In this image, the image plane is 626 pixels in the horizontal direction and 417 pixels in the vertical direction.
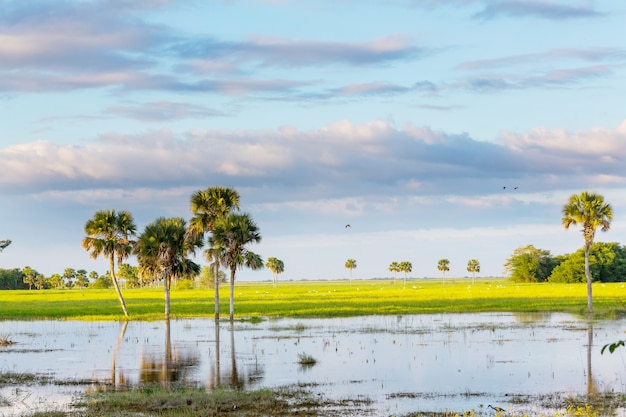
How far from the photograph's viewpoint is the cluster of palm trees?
70375mm

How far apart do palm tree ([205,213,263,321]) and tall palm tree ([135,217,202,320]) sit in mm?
3990

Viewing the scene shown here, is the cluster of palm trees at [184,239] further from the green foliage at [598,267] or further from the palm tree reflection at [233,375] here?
the green foliage at [598,267]

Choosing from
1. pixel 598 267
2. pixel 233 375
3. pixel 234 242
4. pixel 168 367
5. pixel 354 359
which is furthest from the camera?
pixel 598 267

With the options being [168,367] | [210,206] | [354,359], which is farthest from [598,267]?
[168,367]

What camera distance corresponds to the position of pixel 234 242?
7031cm

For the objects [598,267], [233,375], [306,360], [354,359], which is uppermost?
[598,267]

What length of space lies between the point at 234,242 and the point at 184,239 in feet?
18.0

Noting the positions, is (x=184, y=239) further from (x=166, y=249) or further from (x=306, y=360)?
(x=306, y=360)

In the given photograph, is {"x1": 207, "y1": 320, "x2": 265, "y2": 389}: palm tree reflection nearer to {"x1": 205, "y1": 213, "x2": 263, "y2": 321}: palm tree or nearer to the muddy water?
the muddy water

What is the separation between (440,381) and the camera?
32000 millimetres

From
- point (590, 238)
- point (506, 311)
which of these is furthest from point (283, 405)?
point (506, 311)

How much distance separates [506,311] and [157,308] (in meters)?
36.8

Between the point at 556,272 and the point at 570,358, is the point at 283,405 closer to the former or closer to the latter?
the point at 570,358

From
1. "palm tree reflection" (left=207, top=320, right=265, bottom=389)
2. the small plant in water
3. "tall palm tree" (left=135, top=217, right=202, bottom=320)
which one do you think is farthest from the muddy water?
"tall palm tree" (left=135, top=217, right=202, bottom=320)
